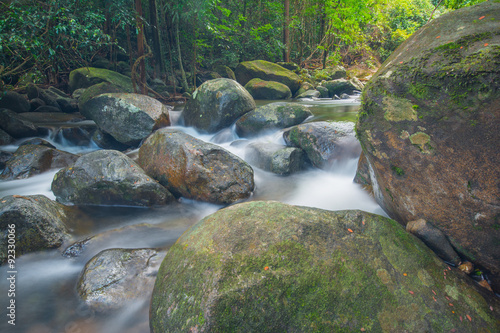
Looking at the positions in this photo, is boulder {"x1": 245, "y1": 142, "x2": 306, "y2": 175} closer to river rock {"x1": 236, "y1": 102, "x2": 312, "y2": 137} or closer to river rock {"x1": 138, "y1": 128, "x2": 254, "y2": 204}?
river rock {"x1": 236, "y1": 102, "x2": 312, "y2": 137}

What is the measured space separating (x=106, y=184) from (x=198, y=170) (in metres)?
1.39

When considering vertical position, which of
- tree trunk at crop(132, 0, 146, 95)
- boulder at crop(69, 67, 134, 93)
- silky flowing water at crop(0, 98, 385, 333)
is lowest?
silky flowing water at crop(0, 98, 385, 333)

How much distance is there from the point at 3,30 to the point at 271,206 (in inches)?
262

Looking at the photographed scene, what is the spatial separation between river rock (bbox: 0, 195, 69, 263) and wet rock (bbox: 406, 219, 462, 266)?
3.90 meters

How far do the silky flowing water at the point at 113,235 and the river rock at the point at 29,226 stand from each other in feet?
0.37

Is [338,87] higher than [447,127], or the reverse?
[447,127]

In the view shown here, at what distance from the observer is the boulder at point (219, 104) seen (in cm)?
726

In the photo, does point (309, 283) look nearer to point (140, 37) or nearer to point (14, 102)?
point (140, 37)

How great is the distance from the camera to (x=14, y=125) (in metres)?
7.14

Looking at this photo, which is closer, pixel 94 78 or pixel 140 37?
pixel 140 37

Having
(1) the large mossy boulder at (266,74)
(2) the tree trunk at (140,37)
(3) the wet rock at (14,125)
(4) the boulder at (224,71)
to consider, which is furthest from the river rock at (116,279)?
(4) the boulder at (224,71)

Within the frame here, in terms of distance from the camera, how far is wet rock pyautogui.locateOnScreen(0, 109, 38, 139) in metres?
7.11

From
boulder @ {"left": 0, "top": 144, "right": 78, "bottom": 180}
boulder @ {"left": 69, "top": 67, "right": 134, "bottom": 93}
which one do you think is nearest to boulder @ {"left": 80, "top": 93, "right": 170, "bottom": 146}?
boulder @ {"left": 0, "top": 144, "right": 78, "bottom": 180}

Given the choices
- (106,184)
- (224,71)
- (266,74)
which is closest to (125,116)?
(106,184)
